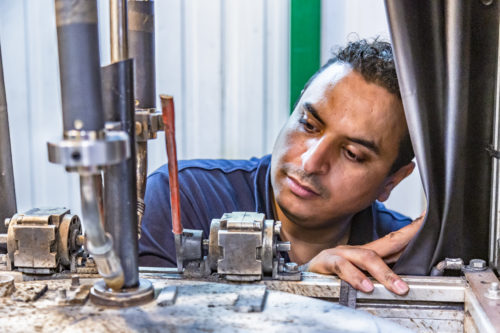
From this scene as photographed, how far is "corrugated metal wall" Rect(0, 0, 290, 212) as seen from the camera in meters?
2.08

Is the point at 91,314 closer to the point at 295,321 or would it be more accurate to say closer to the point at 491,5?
the point at 295,321

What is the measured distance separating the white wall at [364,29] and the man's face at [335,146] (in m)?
0.51

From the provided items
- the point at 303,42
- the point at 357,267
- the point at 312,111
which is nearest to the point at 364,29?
the point at 303,42

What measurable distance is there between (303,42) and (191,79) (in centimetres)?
39

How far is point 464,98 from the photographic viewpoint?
0.97 meters

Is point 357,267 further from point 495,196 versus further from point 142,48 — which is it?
point 142,48

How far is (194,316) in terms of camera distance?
724 millimetres

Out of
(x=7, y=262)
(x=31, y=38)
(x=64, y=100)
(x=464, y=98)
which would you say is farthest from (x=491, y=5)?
(x=31, y=38)

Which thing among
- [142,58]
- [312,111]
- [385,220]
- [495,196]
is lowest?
[385,220]

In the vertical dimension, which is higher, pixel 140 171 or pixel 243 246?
pixel 140 171

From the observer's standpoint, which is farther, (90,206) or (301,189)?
(301,189)

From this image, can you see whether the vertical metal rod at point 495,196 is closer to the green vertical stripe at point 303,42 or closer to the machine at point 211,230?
the machine at point 211,230

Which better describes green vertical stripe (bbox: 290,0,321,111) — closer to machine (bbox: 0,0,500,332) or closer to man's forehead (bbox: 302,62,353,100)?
man's forehead (bbox: 302,62,353,100)

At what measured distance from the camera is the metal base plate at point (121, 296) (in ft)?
2.41
